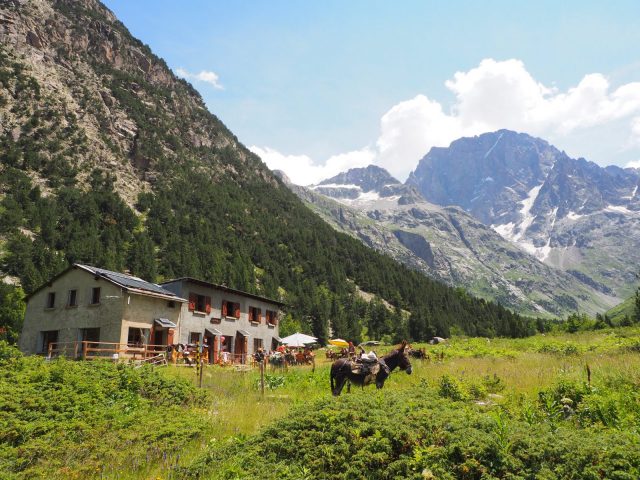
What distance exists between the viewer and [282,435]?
8547 mm

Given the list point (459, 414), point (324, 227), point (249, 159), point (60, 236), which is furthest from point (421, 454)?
point (249, 159)

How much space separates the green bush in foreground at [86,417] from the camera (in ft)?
29.8

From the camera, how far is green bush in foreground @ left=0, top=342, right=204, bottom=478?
9.09m

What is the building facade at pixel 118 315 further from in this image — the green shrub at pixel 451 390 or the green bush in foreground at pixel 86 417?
the green shrub at pixel 451 390

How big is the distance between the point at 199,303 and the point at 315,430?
108 ft

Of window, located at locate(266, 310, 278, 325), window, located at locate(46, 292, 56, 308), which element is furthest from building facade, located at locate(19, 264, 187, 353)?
window, located at locate(266, 310, 278, 325)

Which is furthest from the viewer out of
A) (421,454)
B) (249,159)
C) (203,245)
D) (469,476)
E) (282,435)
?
(249,159)

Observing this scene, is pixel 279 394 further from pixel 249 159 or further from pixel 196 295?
pixel 249 159

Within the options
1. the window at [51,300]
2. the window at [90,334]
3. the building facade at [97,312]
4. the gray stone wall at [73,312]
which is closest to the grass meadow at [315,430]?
the building facade at [97,312]

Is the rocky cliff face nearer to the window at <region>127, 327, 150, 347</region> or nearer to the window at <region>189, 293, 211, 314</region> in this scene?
the window at <region>189, 293, 211, 314</region>

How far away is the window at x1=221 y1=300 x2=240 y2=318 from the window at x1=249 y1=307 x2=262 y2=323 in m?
2.71

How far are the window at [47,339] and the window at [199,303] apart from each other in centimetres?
1027

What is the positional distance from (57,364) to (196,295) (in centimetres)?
2483

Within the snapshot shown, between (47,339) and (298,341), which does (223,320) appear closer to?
(298,341)
